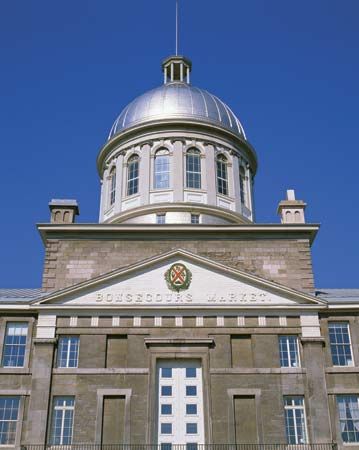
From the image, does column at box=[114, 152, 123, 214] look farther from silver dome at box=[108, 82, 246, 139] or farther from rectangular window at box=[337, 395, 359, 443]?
rectangular window at box=[337, 395, 359, 443]

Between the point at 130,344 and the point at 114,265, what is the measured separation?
389 cm

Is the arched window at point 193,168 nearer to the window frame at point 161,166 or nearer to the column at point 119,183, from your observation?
the window frame at point 161,166

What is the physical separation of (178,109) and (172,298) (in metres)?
13.8

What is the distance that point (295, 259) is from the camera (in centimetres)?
2988

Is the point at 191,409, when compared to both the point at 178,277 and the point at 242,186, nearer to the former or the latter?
the point at 178,277

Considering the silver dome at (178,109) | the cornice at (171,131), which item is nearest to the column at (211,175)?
the cornice at (171,131)

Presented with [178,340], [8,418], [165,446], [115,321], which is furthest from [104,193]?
[165,446]

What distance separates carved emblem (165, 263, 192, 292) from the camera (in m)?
28.3

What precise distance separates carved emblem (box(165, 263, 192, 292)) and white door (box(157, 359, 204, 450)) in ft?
10.1

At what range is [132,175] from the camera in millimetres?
36688

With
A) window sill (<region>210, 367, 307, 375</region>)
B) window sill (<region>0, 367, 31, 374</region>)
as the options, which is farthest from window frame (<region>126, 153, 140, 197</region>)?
window sill (<region>210, 367, 307, 375</region>)

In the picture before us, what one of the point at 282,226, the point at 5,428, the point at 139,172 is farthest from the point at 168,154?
the point at 5,428

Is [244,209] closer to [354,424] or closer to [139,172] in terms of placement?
[139,172]

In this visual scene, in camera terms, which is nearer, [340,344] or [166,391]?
[166,391]
